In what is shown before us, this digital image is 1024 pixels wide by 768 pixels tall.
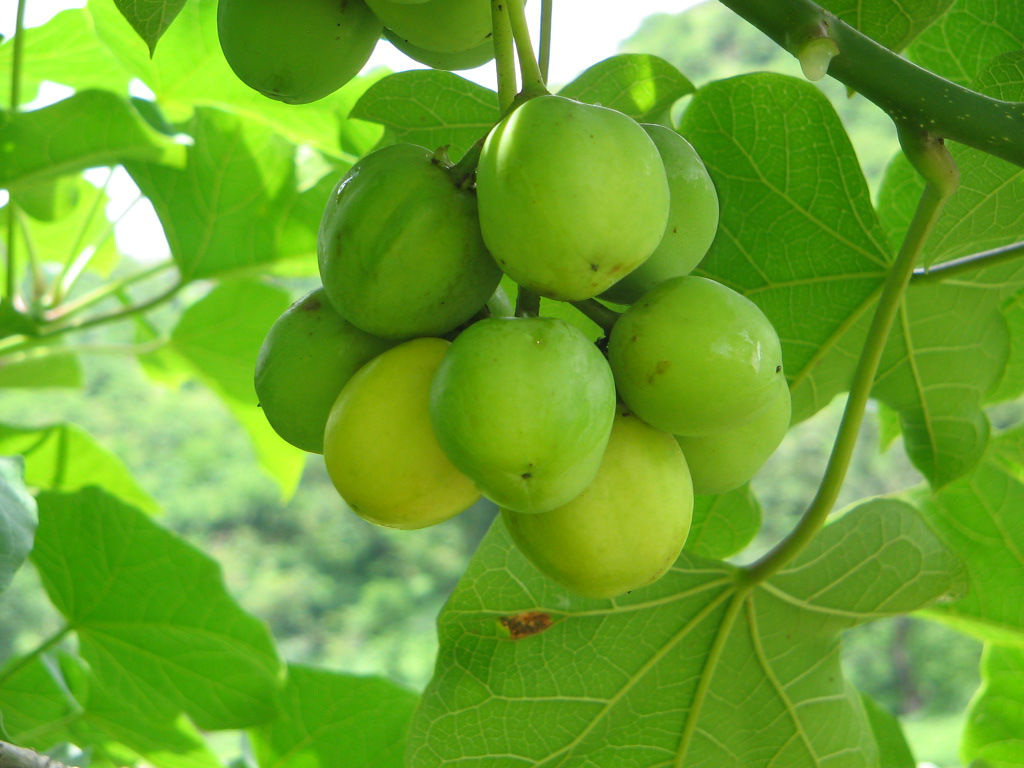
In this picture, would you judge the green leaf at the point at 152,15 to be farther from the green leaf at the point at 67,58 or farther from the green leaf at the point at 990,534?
the green leaf at the point at 990,534

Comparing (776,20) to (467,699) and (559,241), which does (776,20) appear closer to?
(559,241)

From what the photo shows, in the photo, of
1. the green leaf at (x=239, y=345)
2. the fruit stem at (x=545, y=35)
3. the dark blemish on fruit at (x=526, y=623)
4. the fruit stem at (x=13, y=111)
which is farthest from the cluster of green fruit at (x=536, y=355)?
the green leaf at (x=239, y=345)

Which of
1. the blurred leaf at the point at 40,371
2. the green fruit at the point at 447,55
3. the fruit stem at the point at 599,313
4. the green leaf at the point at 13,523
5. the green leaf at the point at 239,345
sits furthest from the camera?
the green leaf at the point at 239,345

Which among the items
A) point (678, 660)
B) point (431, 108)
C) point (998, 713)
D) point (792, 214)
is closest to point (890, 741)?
point (998, 713)

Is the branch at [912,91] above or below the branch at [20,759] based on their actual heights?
above

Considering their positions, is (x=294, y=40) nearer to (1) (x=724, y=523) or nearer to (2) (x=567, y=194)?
(2) (x=567, y=194)

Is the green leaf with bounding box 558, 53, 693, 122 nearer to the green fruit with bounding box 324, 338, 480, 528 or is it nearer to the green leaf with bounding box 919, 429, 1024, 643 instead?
the green fruit with bounding box 324, 338, 480, 528

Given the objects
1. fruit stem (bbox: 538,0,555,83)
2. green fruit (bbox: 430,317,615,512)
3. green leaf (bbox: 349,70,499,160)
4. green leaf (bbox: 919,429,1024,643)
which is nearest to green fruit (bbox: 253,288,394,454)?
green fruit (bbox: 430,317,615,512)
